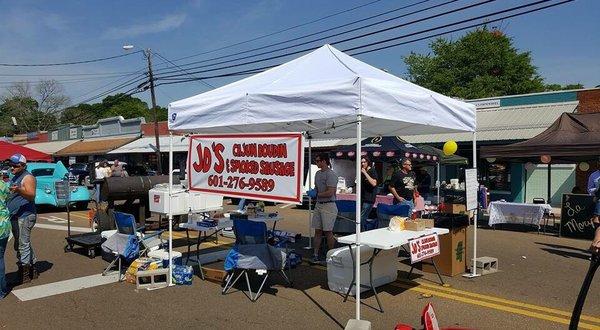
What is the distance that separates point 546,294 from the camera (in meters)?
6.33

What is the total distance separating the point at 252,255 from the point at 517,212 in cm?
949

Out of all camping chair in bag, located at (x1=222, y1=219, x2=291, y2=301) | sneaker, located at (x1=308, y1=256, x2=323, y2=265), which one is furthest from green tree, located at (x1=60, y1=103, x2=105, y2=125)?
camping chair in bag, located at (x1=222, y1=219, x2=291, y2=301)

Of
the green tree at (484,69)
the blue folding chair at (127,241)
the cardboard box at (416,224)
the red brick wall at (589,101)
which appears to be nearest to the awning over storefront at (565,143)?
the red brick wall at (589,101)

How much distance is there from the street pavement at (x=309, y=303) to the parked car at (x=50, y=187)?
9338 mm

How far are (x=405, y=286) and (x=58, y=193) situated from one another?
23.4ft

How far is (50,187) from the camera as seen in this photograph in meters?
16.7

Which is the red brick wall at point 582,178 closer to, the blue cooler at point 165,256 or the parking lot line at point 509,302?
the parking lot line at point 509,302

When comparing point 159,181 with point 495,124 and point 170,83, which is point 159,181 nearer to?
point 495,124

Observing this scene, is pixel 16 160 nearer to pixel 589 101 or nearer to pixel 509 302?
pixel 509 302

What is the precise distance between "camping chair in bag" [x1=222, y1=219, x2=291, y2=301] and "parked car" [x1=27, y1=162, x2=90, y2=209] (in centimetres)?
1174

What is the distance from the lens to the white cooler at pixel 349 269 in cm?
609

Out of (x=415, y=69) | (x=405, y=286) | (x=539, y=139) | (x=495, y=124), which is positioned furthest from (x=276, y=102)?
(x=415, y=69)

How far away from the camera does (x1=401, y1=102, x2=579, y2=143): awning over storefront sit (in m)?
18.1

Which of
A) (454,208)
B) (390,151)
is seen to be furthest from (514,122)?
(454,208)
